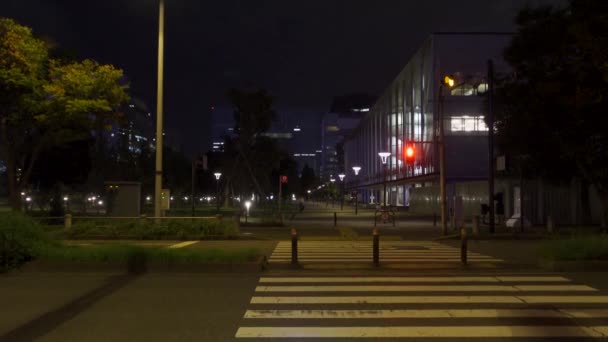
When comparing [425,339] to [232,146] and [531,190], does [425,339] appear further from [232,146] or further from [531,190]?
[232,146]

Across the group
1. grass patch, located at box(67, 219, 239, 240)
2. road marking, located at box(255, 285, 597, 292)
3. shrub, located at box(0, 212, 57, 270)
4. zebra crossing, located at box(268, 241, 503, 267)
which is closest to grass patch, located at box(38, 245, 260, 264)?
shrub, located at box(0, 212, 57, 270)

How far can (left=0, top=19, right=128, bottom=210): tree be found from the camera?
88.7 ft

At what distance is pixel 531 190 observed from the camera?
1398 inches

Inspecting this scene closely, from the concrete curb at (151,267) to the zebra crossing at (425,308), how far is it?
106 centimetres

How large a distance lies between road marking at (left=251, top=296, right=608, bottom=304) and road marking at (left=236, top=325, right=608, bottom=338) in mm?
1915

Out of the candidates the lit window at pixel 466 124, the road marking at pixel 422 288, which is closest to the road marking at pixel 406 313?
the road marking at pixel 422 288

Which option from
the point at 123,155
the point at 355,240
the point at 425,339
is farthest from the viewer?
the point at 123,155

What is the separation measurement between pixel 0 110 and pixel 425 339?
2755 centimetres

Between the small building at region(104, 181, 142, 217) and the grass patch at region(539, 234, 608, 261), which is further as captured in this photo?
the small building at region(104, 181, 142, 217)

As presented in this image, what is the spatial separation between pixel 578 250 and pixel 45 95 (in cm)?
2488

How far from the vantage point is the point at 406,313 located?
9.56m

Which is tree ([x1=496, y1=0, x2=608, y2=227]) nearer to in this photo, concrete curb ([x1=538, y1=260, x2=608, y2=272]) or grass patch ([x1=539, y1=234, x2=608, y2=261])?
grass patch ([x1=539, y1=234, x2=608, y2=261])

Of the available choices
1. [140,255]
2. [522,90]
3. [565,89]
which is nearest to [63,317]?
[140,255]

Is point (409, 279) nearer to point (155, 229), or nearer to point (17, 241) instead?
point (17, 241)
